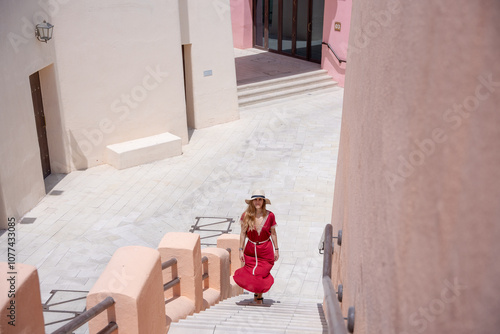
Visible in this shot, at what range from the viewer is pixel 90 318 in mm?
4340

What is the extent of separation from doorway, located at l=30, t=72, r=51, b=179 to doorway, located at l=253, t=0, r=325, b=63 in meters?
12.1

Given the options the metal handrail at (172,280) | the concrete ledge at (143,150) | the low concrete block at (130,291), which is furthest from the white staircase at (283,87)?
the low concrete block at (130,291)

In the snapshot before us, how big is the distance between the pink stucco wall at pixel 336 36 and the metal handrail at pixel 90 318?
15975 millimetres

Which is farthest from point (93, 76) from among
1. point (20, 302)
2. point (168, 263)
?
point (20, 302)

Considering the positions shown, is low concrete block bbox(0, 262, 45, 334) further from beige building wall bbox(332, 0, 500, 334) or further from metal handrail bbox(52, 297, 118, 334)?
beige building wall bbox(332, 0, 500, 334)

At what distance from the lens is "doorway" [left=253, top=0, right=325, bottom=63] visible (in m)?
22.7

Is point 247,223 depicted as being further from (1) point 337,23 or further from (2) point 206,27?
→ (1) point 337,23

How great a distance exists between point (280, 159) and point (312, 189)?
1882 mm

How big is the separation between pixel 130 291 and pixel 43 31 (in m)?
8.44

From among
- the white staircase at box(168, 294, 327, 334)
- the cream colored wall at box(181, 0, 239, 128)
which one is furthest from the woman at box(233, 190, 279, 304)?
the cream colored wall at box(181, 0, 239, 128)

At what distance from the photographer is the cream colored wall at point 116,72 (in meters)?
12.9

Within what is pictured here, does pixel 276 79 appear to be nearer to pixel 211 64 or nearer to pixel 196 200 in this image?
pixel 211 64

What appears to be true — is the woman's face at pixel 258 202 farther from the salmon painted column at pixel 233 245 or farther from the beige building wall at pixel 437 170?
the beige building wall at pixel 437 170

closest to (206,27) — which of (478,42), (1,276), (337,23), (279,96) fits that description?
(279,96)
